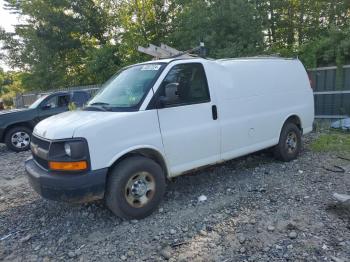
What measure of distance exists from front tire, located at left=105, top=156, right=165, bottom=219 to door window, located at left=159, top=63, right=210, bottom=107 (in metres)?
0.91

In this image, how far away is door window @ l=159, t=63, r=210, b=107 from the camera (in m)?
4.21

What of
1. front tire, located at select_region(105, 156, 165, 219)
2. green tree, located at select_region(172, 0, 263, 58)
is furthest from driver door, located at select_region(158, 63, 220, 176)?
green tree, located at select_region(172, 0, 263, 58)

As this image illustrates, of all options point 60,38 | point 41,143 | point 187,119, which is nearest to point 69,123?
point 41,143

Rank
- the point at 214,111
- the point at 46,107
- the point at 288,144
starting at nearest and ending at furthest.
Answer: the point at 214,111, the point at 288,144, the point at 46,107

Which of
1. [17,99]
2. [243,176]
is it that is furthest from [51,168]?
[17,99]

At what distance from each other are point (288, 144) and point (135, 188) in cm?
357

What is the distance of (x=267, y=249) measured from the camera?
11.0 ft

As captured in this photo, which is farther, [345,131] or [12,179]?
[345,131]

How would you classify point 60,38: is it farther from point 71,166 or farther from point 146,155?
point 71,166

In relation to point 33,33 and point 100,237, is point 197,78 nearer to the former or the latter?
point 100,237

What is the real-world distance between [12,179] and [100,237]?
3662 mm

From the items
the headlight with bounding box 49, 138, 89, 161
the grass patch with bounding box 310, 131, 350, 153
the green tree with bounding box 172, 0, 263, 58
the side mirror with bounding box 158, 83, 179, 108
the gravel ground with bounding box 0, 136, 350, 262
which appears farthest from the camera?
the green tree with bounding box 172, 0, 263, 58

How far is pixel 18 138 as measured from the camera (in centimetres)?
927

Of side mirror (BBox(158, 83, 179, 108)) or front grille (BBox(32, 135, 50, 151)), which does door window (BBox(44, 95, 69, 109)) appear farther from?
A: side mirror (BBox(158, 83, 179, 108))
